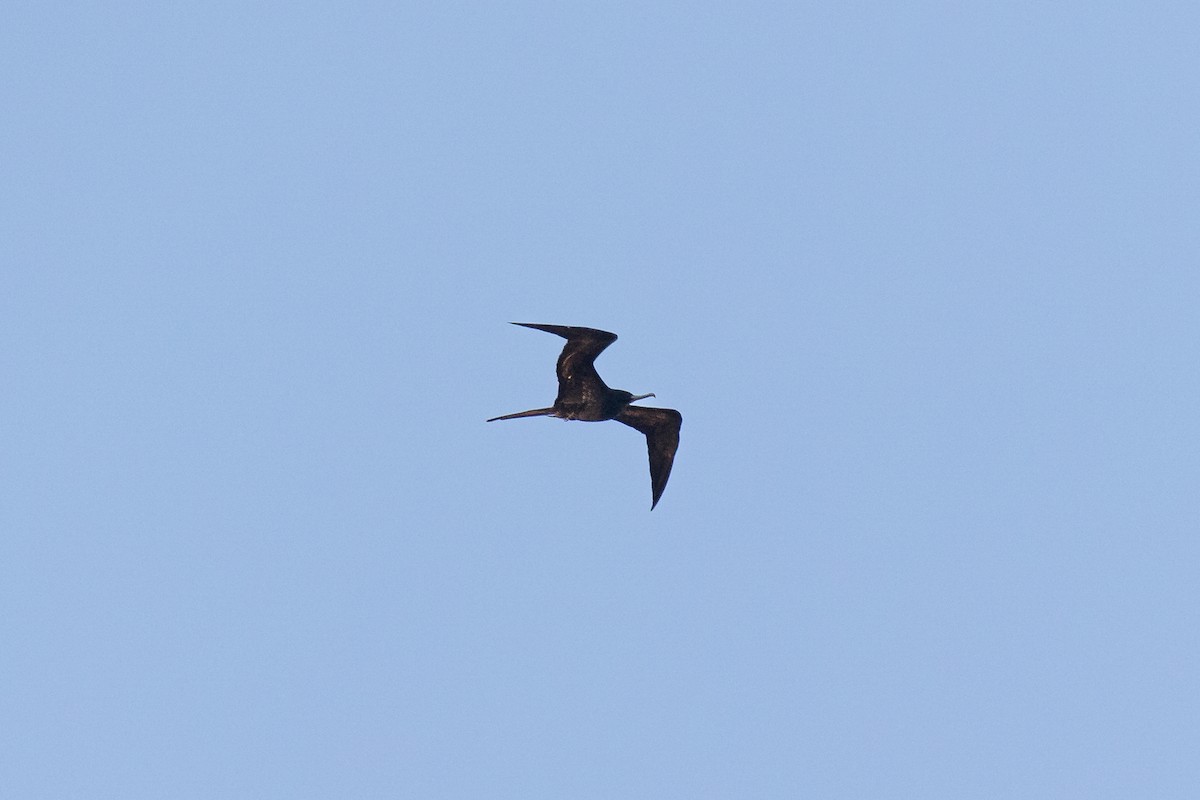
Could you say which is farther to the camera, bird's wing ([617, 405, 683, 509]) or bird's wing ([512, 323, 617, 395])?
bird's wing ([617, 405, 683, 509])

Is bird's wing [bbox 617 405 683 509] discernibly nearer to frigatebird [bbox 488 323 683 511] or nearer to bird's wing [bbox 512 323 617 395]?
frigatebird [bbox 488 323 683 511]

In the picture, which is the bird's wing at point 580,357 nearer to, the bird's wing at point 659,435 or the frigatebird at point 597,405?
the frigatebird at point 597,405

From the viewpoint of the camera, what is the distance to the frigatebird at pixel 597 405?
24609 millimetres

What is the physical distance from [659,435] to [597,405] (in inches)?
118

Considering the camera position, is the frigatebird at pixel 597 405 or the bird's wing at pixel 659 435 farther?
the bird's wing at pixel 659 435

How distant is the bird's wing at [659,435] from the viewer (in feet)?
92.8

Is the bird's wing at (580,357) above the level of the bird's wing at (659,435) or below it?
above

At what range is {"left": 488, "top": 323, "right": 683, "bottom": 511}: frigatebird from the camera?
24.6 m

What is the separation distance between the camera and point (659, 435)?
28484 mm

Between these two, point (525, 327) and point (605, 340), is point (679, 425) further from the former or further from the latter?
point (525, 327)

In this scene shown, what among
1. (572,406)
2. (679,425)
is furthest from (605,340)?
(679,425)

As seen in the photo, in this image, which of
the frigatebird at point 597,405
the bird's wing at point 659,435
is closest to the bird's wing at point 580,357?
the frigatebird at point 597,405

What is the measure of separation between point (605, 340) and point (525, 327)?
2.77m

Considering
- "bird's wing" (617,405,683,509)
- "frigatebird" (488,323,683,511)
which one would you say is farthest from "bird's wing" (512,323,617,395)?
"bird's wing" (617,405,683,509)
